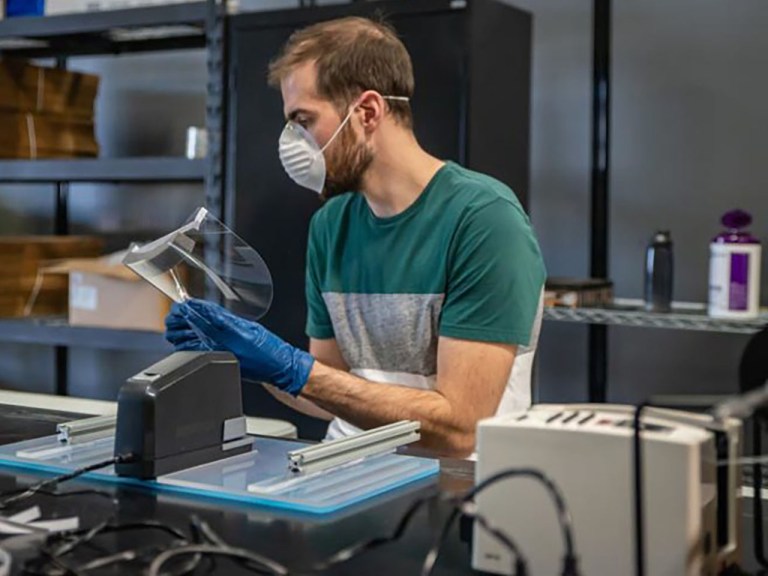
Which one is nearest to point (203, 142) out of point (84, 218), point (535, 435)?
point (84, 218)

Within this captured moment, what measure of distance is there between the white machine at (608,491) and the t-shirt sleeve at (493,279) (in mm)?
716

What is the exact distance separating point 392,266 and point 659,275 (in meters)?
0.82

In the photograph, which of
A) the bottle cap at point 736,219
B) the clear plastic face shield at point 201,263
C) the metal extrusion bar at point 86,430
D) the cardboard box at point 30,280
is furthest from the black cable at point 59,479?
the cardboard box at point 30,280

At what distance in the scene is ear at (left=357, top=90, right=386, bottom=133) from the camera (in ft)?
5.43

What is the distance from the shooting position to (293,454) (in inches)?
39.3

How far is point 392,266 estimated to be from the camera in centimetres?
161

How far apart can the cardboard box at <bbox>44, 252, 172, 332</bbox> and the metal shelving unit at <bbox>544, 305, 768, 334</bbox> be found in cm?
101

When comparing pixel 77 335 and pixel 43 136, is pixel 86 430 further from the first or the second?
pixel 43 136

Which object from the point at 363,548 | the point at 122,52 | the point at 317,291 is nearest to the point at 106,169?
the point at 122,52

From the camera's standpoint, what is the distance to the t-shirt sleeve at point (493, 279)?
1485 millimetres

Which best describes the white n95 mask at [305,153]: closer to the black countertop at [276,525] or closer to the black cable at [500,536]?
the black countertop at [276,525]

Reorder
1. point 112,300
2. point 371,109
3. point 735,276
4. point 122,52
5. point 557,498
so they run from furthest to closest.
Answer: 1. point 122,52
2. point 112,300
3. point 735,276
4. point 371,109
5. point 557,498

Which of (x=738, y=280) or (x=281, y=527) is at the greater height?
(x=738, y=280)

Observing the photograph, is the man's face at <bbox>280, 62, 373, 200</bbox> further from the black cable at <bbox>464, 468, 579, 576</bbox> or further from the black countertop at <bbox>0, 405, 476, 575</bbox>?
the black cable at <bbox>464, 468, 579, 576</bbox>
